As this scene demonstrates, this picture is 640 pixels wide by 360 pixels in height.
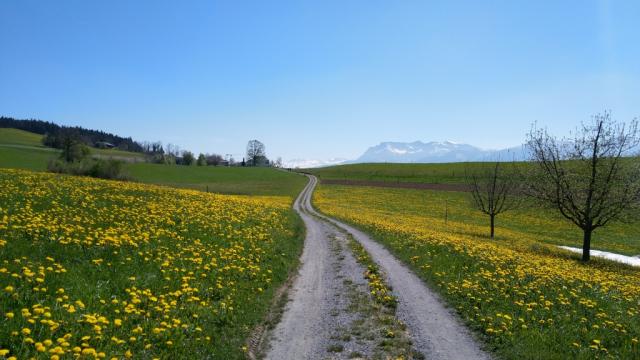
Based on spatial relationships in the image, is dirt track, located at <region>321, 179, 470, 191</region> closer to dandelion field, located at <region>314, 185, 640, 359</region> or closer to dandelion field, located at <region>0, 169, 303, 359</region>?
dandelion field, located at <region>314, 185, 640, 359</region>

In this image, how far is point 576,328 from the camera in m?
10.8

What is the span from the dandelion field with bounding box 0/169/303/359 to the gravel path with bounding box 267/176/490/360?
41.6 inches

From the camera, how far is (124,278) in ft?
35.2

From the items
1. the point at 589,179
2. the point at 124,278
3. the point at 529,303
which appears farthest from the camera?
the point at 589,179

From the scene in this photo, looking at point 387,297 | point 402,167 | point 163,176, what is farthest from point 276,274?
point 402,167

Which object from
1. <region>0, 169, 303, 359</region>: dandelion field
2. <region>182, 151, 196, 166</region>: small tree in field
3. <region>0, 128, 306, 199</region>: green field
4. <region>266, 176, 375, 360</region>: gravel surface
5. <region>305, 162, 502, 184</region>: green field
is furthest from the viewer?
<region>182, 151, 196, 166</region>: small tree in field

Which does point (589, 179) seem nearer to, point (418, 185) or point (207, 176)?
point (418, 185)

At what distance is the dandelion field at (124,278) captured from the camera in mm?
7479

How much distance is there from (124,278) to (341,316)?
21.3ft

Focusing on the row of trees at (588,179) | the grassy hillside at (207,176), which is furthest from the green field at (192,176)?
the row of trees at (588,179)

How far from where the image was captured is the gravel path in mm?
9755

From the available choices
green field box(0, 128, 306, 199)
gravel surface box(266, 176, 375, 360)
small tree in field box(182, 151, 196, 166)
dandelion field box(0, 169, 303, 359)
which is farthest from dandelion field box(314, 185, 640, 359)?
small tree in field box(182, 151, 196, 166)

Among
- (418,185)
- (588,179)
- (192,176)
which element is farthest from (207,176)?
(588,179)

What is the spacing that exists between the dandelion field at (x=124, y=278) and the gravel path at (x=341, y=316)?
1057 millimetres
